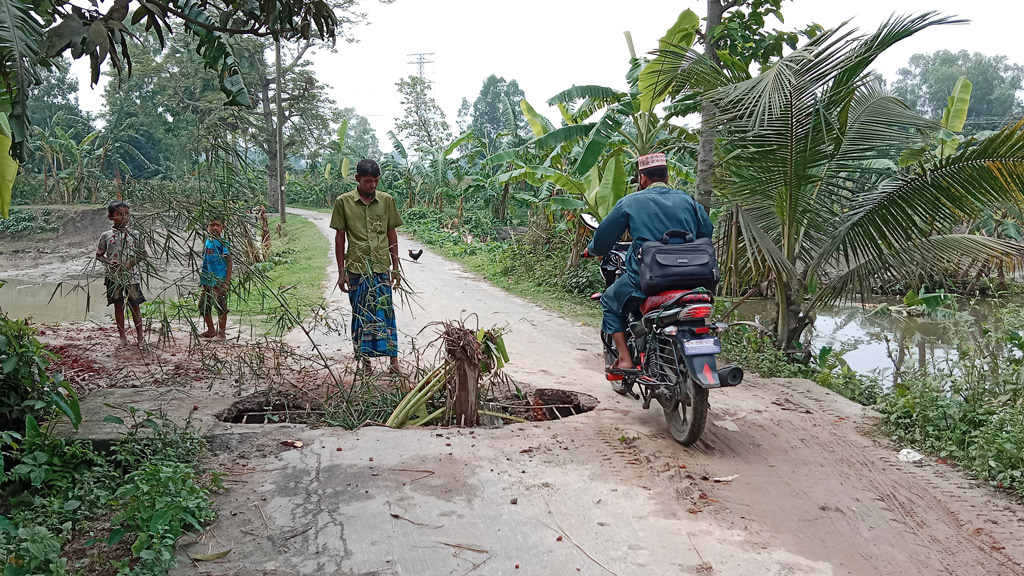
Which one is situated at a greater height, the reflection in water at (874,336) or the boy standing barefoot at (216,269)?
the boy standing barefoot at (216,269)

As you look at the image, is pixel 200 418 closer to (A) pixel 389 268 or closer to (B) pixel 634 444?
(A) pixel 389 268

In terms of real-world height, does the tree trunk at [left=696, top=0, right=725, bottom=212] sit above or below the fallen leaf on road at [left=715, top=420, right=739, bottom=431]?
above

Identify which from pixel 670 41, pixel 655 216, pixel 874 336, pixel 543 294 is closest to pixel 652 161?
pixel 655 216

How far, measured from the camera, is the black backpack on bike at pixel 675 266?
3951mm

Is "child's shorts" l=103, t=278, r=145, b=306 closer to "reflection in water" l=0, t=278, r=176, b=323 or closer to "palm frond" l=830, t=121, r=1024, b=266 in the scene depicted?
"reflection in water" l=0, t=278, r=176, b=323

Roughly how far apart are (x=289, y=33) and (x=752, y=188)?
425 centimetres

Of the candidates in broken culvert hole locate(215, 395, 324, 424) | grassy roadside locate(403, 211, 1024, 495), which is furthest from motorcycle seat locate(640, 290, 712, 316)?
broken culvert hole locate(215, 395, 324, 424)

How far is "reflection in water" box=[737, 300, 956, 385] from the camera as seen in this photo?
943 centimetres

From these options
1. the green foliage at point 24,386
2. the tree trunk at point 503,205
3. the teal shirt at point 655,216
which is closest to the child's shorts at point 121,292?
the green foliage at point 24,386

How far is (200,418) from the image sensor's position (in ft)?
13.8

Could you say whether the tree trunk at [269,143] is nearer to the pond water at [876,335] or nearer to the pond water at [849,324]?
the pond water at [849,324]

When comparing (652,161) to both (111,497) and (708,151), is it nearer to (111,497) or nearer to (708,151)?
(708,151)

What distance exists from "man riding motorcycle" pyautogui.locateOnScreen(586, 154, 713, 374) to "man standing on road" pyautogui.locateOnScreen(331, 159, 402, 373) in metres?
1.66

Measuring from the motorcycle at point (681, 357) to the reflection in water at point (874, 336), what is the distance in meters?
4.83
